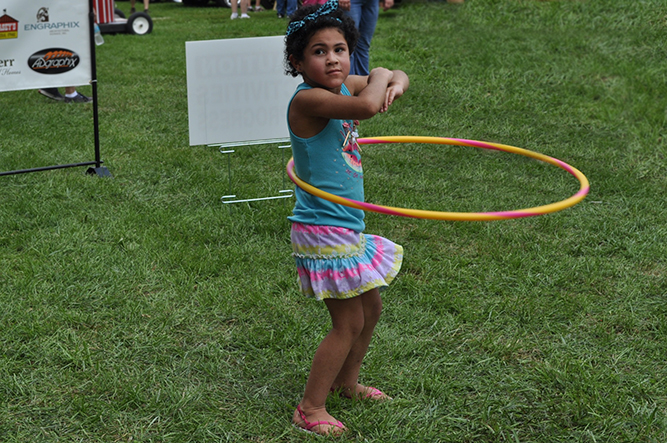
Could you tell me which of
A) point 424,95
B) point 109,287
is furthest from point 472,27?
point 109,287

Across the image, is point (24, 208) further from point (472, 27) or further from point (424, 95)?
point (472, 27)

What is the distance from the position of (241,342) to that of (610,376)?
1.61 metres

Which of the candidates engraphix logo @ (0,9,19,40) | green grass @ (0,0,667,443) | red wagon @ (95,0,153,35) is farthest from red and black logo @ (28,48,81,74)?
red wagon @ (95,0,153,35)

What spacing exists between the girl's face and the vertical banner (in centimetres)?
347

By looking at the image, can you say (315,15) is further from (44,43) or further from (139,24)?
(139,24)

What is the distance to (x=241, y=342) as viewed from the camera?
3238 millimetres

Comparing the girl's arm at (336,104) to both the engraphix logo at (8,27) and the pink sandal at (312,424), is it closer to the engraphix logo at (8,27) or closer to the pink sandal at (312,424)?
the pink sandal at (312,424)

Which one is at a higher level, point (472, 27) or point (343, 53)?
point (343, 53)

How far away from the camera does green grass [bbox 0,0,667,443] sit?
2.75 metres

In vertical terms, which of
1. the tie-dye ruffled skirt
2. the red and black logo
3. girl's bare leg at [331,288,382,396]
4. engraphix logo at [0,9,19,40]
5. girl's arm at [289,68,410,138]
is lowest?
girl's bare leg at [331,288,382,396]

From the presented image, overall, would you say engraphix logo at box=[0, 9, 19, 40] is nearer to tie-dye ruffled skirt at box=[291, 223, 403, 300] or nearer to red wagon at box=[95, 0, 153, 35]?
tie-dye ruffled skirt at box=[291, 223, 403, 300]

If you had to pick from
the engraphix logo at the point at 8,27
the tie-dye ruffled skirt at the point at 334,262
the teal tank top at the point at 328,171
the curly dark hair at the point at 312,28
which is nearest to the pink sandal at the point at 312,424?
the tie-dye ruffled skirt at the point at 334,262

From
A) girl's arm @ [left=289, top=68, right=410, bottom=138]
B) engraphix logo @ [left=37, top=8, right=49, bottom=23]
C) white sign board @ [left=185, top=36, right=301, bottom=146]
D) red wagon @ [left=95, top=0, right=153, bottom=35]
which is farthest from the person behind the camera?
red wagon @ [left=95, top=0, right=153, bottom=35]

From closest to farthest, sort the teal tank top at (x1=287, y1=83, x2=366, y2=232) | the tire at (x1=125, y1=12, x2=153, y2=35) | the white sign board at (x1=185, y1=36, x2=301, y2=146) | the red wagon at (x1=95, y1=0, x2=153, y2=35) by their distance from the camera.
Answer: the teal tank top at (x1=287, y1=83, x2=366, y2=232) < the white sign board at (x1=185, y1=36, x2=301, y2=146) < the red wagon at (x1=95, y1=0, x2=153, y2=35) < the tire at (x1=125, y1=12, x2=153, y2=35)
